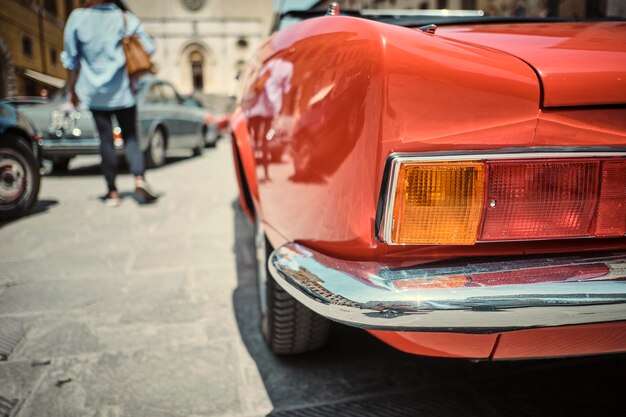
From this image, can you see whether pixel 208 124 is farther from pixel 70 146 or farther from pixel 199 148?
pixel 70 146

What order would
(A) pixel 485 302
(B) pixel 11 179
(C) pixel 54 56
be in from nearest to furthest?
(A) pixel 485 302 < (B) pixel 11 179 < (C) pixel 54 56

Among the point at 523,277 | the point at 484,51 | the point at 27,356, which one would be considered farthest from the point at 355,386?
the point at 27,356

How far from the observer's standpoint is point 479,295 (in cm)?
97

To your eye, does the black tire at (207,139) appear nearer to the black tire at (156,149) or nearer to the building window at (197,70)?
the black tire at (156,149)

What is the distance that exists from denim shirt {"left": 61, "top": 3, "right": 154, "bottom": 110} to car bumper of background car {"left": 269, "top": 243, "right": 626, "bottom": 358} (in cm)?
367

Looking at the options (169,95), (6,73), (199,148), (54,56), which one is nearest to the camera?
(169,95)

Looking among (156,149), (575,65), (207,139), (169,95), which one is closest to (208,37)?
(207,139)

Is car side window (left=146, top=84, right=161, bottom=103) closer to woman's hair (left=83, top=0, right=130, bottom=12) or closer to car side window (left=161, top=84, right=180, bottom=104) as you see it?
car side window (left=161, top=84, right=180, bottom=104)

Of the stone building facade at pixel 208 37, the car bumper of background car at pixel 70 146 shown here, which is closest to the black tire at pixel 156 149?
the car bumper of background car at pixel 70 146

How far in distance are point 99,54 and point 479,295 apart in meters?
4.09

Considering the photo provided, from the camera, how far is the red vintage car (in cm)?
99

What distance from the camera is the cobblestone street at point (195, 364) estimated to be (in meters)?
1.53

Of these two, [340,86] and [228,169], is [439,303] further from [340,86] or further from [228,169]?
[228,169]

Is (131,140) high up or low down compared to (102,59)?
down
